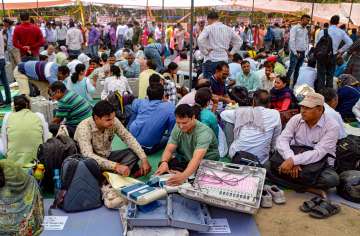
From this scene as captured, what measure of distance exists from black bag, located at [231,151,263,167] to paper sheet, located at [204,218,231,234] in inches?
29.8

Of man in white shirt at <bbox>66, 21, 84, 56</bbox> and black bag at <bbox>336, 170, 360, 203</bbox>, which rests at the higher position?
man in white shirt at <bbox>66, 21, 84, 56</bbox>

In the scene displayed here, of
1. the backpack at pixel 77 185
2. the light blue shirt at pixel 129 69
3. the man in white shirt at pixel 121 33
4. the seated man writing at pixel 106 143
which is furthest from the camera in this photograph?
the man in white shirt at pixel 121 33

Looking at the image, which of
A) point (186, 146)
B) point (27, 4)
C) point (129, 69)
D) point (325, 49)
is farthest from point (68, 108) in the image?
point (27, 4)

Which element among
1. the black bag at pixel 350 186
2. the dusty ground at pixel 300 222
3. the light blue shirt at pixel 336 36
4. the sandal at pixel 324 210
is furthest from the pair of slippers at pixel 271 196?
the light blue shirt at pixel 336 36

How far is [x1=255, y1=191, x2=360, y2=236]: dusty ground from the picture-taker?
3.26m

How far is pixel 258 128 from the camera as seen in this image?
4.15 metres

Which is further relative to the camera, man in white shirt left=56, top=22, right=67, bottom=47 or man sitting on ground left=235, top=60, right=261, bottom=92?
man in white shirt left=56, top=22, right=67, bottom=47

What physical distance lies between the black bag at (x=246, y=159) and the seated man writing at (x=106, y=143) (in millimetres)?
974

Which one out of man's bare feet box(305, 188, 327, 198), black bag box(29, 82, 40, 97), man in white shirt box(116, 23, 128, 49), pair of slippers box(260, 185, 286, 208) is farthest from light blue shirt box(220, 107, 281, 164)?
man in white shirt box(116, 23, 128, 49)

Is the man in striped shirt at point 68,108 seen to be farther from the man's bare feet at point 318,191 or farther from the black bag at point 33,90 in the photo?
the man's bare feet at point 318,191

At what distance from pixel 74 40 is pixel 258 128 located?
31.3 feet

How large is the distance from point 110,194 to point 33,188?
1.21 metres

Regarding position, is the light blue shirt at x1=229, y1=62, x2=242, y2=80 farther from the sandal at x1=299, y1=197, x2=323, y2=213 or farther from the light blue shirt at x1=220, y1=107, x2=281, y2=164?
the sandal at x1=299, y1=197, x2=323, y2=213

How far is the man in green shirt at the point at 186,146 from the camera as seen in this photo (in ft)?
11.6
